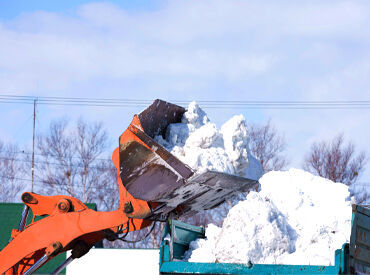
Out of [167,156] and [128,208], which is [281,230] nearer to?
[167,156]

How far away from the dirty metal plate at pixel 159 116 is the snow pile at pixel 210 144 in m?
0.08

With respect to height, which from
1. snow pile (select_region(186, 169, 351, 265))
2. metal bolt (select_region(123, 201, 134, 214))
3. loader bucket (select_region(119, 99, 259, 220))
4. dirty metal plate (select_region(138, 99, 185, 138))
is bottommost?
snow pile (select_region(186, 169, 351, 265))

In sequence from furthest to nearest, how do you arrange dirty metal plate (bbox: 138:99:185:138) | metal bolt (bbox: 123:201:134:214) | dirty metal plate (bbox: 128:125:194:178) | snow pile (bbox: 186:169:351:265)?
1. dirty metal plate (bbox: 138:99:185:138)
2. snow pile (bbox: 186:169:351:265)
3. metal bolt (bbox: 123:201:134:214)
4. dirty metal plate (bbox: 128:125:194:178)

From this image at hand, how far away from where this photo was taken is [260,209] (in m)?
5.88

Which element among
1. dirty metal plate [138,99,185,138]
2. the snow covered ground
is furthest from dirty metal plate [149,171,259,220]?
dirty metal plate [138,99,185,138]

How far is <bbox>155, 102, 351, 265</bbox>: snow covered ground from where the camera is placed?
5.64 meters

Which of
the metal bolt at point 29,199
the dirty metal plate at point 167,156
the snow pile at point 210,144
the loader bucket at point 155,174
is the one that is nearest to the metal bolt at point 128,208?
the loader bucket at point 155,174

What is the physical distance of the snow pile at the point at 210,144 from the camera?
19.3 feet

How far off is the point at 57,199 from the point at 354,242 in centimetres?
279

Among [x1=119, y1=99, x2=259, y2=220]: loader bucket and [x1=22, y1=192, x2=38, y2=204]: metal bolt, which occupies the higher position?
[x1=119, y1=99, x2=259, y2=220]: loader bucket

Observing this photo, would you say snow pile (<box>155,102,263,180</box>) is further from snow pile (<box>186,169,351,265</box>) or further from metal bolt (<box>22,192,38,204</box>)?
metal bolt (<box>22,192,38,204</box>)

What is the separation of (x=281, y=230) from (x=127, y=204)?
1.50m

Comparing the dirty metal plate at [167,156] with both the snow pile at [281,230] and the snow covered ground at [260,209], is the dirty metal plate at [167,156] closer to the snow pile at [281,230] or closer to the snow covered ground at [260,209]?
the snow covered ground at [260,209]

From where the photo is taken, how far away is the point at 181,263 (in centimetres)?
511
